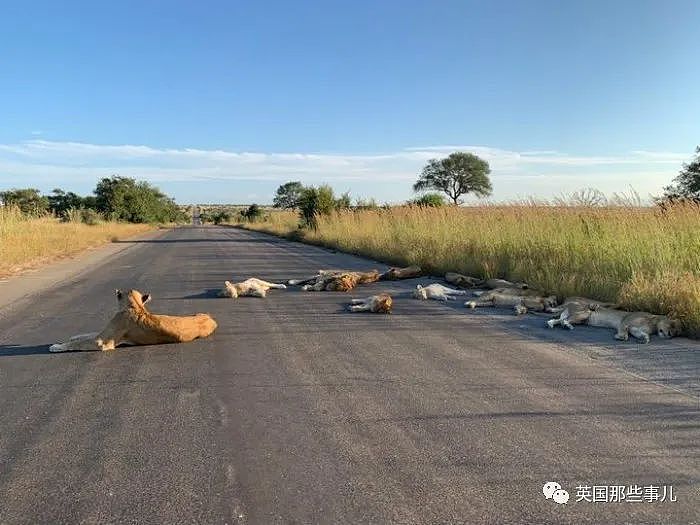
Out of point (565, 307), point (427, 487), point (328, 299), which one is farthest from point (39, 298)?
point (427, 487)

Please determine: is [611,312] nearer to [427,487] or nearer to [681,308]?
[681,308]

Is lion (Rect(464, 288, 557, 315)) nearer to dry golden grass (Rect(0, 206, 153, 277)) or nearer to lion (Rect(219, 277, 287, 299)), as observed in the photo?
lion (Rect(219, 277, 287, 299))

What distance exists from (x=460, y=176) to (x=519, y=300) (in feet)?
139

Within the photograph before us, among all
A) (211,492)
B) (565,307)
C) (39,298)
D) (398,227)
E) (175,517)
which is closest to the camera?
(175,517)

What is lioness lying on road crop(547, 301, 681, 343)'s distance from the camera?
687 cm

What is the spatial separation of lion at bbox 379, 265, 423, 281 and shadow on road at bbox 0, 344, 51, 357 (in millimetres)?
7328

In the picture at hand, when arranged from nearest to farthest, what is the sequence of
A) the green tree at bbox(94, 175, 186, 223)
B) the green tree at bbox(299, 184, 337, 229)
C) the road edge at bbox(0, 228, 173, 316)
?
the road edge at bbox(0, 228, 173, 316) < the green tree at bbox(299, 184, 337, 229) < the green tree at bbox(94, 175, 186, 223)

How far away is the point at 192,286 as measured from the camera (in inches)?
485

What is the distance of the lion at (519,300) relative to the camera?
8867 millimetres

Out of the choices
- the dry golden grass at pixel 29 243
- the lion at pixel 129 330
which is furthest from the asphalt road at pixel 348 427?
the dry golden grass at pixel 29 243

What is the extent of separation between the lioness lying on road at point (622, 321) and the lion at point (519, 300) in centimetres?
74

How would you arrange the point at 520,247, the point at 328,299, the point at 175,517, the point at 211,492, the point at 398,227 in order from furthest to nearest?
the point at 398,227 → the point at 520,247 → the point at 328,299 → the point at 211,492 → the point at 175,517

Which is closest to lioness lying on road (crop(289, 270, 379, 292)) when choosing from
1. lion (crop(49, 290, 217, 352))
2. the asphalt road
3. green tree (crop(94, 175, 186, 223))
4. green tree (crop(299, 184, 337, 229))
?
the asphalt road

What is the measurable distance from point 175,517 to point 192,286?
963 centimetres
